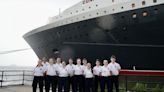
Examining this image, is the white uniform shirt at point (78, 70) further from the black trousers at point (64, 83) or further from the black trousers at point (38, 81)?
the black trousers at point (38, 81)

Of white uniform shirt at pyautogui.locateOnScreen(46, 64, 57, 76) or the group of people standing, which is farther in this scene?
white uniform shirt at pyautogui.locateOnScreen(46, 64, 57, 76)

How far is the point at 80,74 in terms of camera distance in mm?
10180

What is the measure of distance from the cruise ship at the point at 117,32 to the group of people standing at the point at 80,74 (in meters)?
5.52

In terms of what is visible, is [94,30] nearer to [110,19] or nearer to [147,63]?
[110,19]

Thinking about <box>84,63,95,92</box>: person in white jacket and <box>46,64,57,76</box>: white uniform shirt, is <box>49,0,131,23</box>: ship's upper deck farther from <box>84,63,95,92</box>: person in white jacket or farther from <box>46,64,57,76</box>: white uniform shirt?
<box>46,64,57,76</box>: white uniform shirt

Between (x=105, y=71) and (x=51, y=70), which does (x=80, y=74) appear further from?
(x=51, y=70)

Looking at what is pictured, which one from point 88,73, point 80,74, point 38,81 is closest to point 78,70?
point 80,74

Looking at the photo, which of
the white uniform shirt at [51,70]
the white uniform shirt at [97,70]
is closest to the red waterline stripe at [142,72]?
the white uniform shirt at [97,70]

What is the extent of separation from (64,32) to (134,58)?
18.6 feet

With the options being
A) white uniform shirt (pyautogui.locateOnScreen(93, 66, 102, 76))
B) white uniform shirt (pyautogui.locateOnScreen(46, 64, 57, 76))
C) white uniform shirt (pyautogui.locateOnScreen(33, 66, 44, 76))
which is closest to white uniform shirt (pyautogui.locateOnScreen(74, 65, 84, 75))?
white uniform shirt (pyautogui.locateOnScreen(93, 66, 102, 76))

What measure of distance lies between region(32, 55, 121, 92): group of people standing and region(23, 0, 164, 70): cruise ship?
5523mm

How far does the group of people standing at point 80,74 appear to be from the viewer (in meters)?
9.96

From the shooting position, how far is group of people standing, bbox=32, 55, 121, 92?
9.96m


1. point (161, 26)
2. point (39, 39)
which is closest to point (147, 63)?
point (161, 26)
